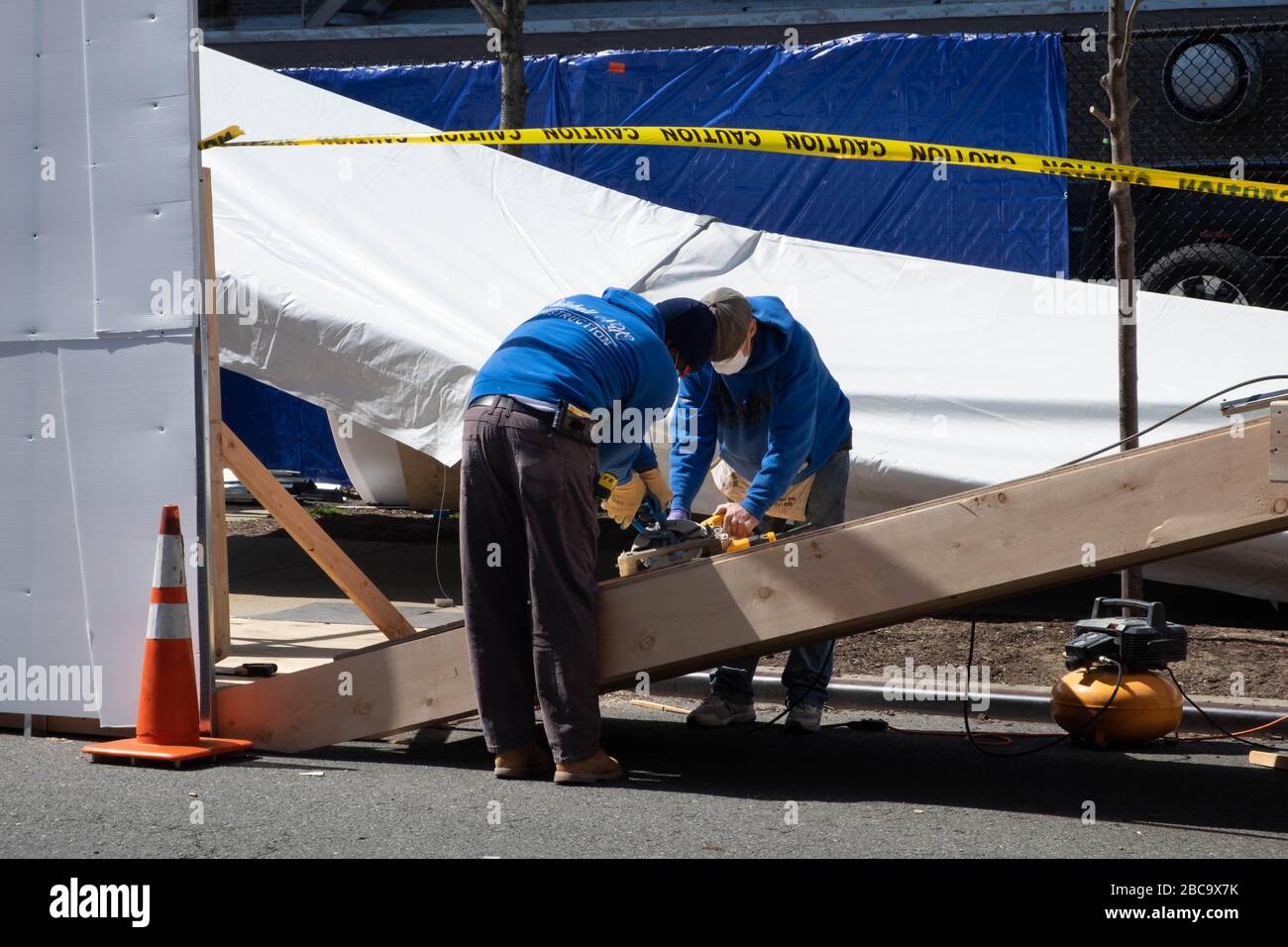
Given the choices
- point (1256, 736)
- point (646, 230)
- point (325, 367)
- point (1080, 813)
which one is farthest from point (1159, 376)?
point (325, 367)

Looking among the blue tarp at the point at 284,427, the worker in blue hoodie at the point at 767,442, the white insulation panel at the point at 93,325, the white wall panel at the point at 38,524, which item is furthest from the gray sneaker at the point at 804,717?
the blue tarp at the point at 284,427

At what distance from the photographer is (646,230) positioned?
8930 millimetres

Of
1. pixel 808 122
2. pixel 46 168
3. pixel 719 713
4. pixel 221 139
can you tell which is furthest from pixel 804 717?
pixel 808 122

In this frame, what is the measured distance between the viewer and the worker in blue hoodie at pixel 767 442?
5.14 m

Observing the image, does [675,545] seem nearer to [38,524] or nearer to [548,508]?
[548,508]

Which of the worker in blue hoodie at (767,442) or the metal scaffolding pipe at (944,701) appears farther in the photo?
the metal scaffolding pipe at (944,701)

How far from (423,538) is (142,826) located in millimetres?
6622

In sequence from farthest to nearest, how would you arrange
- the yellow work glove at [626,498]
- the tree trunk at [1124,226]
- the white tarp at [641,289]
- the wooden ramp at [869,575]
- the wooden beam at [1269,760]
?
the white tarp at [641,289] → the tree trunk at [1124,226] → the yellow work glove at [626,498] → the wooden beam at [1269,760] → the wooden ramp at [869,575]

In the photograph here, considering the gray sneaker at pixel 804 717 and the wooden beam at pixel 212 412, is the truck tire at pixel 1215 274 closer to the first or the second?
the gray sneaker at pixel 804 717

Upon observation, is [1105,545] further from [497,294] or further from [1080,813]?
[497,294]

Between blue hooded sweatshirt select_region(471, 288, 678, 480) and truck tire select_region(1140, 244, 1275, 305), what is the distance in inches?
231

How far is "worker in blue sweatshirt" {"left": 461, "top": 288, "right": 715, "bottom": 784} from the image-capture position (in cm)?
461

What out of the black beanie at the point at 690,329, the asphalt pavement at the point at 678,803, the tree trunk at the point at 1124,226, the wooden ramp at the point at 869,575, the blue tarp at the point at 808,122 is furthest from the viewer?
the blue tarp at the point at 808,122

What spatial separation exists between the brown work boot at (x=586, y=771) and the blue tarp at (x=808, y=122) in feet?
19.4
